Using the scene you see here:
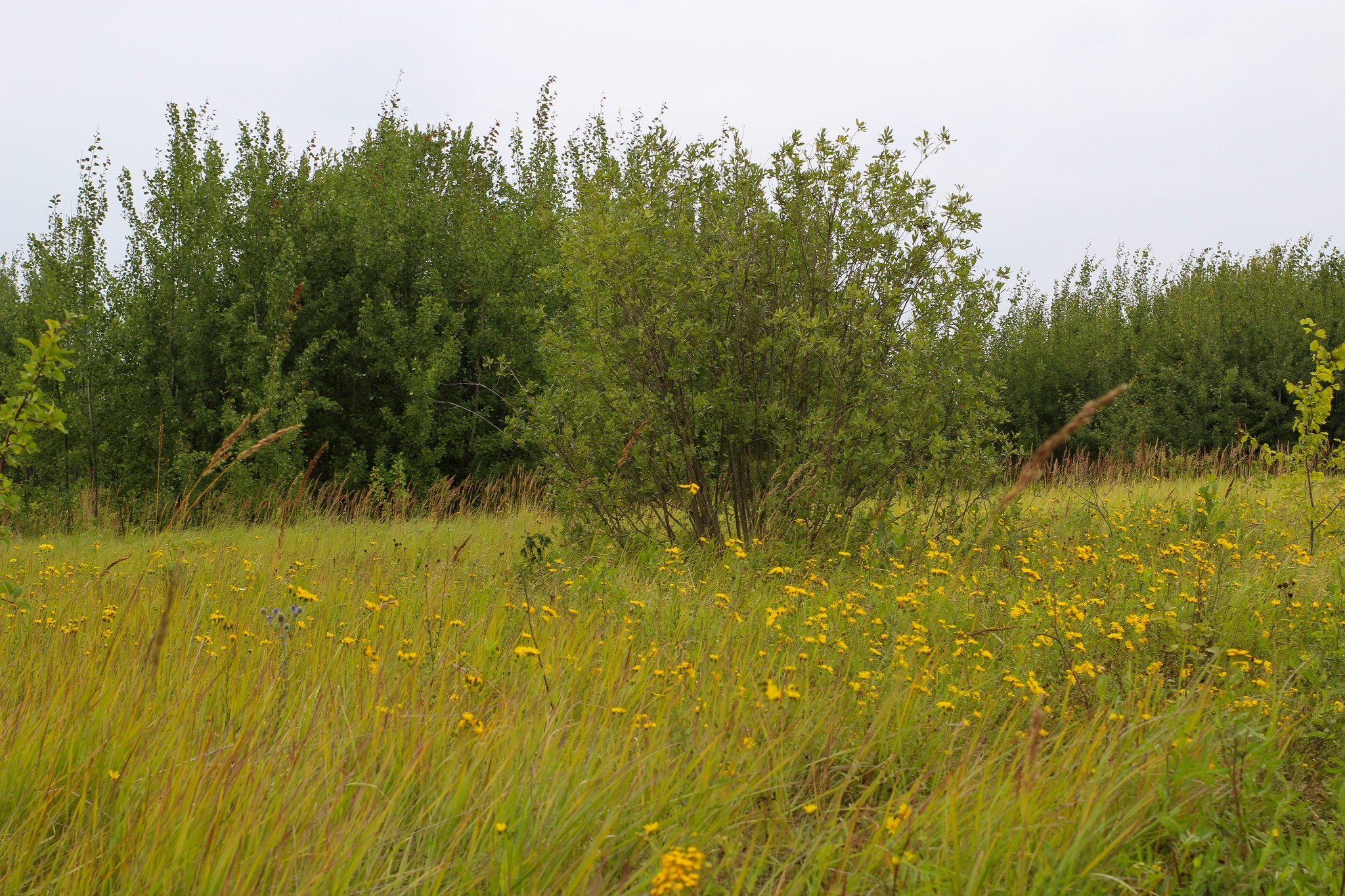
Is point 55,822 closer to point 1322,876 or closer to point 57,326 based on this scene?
point 57,326

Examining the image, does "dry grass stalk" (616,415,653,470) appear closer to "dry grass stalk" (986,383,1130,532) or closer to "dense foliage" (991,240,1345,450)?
"dry grass stalk" (986,383,1130,532)

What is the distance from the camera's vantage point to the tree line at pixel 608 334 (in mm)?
5980

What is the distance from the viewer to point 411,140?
15.3 metres

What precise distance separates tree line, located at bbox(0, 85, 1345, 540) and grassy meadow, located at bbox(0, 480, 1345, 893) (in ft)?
4.92

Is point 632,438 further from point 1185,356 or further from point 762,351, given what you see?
point 1185,356

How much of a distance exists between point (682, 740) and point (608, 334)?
13.0 ft

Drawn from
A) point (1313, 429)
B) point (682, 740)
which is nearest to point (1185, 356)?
point (1313, 429)

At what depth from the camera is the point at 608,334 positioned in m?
6.16

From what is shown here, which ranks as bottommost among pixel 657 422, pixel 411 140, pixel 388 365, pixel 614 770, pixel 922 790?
pixel 922 790

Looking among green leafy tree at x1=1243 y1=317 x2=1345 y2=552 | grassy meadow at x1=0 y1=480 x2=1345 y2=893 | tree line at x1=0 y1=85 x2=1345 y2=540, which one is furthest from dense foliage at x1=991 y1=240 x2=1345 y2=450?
grassy meadow at x1=0 y1=480 x2=1345 y2=893

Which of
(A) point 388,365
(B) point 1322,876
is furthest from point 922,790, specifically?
(A) point 388,365

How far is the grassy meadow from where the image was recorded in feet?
6.33

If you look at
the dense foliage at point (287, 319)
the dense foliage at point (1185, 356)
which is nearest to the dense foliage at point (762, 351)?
the dense foliage at point (287, 319)

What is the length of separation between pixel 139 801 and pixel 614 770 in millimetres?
1084
